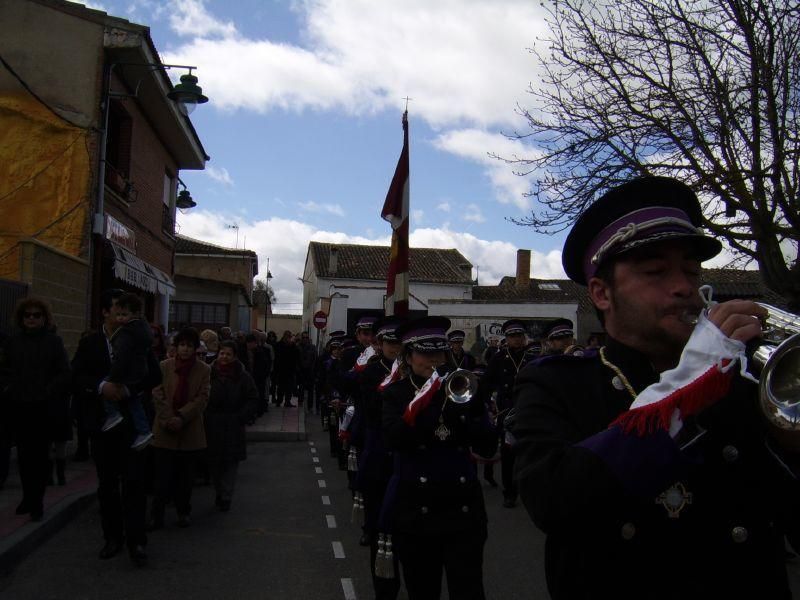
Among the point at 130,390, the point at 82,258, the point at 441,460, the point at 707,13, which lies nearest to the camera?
the point at 441,460

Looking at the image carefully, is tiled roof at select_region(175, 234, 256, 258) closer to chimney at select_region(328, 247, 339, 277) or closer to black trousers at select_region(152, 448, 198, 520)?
chimney at select_region(328, 247, 339, 277)

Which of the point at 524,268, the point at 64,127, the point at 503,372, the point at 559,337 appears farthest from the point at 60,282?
the point at 524,268

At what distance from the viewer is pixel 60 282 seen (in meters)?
12.3

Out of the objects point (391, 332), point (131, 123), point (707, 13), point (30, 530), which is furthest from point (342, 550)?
point (131, 123)

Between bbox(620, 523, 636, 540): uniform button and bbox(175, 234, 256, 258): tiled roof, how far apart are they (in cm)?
3692

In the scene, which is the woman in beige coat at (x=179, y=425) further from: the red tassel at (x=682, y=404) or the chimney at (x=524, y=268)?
the chimney at (x=524, y=268)

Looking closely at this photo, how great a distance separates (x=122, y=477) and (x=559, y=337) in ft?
18.0

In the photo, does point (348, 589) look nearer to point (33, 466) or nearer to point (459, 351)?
point (33, 466)

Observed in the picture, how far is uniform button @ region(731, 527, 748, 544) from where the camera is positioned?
1692 millimetres

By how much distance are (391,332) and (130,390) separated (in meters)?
2.23

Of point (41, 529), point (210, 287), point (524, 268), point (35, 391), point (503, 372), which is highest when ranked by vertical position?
point (524, 268)

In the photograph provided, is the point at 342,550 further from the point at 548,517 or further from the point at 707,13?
the point at 707,13

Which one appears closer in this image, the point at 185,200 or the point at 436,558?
the point at 436,558

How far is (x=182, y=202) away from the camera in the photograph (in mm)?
22531
